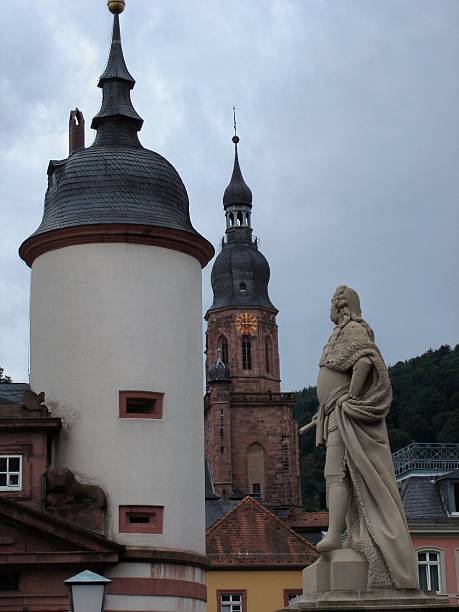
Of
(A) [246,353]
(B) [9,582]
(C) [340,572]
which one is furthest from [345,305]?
(A) [246,353]

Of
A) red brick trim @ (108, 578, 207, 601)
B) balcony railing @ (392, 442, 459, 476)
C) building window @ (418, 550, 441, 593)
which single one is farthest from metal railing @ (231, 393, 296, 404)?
red brick trim @ (108, 578, 207, 601)

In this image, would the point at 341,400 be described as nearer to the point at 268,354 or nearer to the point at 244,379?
the point at 244,379

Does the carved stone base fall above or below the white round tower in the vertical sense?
below

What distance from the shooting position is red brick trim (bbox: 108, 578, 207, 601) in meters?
30.9

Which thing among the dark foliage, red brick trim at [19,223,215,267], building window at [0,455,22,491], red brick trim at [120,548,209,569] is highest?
the dark foliage

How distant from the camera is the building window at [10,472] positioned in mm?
31938

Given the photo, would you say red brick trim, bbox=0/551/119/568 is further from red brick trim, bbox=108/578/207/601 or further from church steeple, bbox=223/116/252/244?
church steeple, bbox=223/116/252/244

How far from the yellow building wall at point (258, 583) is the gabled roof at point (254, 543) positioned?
35cm

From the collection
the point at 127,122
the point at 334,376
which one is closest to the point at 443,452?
the point at 127,122

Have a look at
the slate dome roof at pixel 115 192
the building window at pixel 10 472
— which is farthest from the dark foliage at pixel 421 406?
the building window at pixel 10 472

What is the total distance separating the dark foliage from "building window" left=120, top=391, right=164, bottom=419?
9141 cm

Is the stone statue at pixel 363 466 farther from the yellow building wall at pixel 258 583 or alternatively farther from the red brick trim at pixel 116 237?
the yellow building wall at pixel 258 583

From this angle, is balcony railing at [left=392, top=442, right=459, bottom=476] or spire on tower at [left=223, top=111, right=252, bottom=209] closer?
balcony railing at [left=392, top=442, right=459, bottom=476]

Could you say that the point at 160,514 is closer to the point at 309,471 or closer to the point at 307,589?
the point at 307,589
